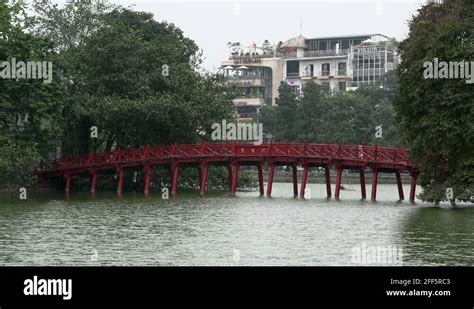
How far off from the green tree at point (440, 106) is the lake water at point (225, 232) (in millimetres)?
1479

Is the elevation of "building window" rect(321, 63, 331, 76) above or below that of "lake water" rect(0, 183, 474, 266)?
above

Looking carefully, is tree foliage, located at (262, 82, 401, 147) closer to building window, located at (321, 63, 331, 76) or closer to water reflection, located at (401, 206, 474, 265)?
building window, located at (321, 63, 331, 76)

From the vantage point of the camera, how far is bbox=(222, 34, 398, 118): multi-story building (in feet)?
497

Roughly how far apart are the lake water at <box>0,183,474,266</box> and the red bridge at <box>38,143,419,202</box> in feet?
9.91

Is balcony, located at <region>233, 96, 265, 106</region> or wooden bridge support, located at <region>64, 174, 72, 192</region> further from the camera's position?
balcony, located at <region>233, 96, 265, 106</region>

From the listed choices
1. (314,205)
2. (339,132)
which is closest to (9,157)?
(314,205)

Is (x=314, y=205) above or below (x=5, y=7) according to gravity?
below

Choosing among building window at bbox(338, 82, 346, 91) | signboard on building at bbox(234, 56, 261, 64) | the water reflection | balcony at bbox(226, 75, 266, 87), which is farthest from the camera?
signboard on building at bbox(234, 56, 261, 64)

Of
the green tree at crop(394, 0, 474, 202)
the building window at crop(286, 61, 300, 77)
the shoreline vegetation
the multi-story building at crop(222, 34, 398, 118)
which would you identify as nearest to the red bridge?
the shoreline vegetation

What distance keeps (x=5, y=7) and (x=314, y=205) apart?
883 inches

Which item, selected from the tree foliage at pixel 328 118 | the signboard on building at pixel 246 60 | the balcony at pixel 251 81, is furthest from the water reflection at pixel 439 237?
the signboard on building at pixel 246 60

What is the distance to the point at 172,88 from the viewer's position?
2729 inches

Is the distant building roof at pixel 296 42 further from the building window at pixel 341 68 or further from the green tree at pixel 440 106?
the green tree at pixel 440 106
